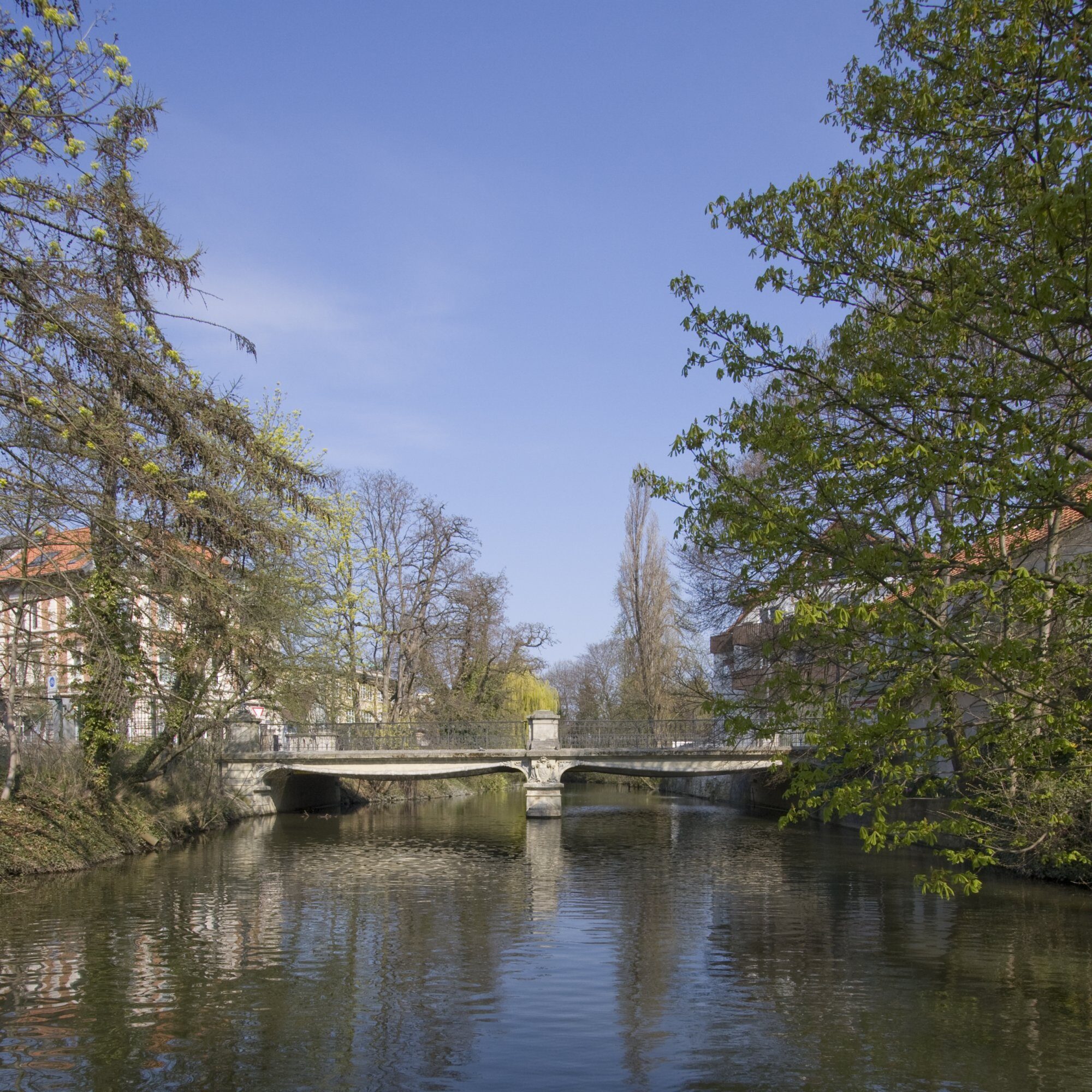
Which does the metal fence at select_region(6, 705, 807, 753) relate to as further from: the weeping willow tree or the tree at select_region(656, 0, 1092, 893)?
the tree at select_region(656, 0, 1092, 893)

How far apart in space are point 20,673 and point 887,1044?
19.9 m

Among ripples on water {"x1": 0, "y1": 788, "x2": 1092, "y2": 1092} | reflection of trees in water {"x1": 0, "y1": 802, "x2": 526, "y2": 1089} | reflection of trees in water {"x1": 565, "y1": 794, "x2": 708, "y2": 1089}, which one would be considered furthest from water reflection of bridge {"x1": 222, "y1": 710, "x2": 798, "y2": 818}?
ripples on water {"x1": 0, "y1": 788, "x2": 1092, "y2": 1092}

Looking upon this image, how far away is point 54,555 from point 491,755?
21915 millimetres

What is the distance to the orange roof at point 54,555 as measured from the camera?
11102mm

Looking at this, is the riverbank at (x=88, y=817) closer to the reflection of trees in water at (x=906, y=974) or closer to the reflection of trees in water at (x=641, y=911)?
the reflection of trees in water at (x=641, y=911)

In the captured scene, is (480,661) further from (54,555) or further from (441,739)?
(54,555)

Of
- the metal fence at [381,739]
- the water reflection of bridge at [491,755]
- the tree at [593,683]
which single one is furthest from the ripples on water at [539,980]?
the tree at [593,683]

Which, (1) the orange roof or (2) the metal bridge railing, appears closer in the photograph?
(1) the orange roof

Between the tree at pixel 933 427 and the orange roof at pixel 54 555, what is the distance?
6318mm

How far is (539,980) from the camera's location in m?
11.1

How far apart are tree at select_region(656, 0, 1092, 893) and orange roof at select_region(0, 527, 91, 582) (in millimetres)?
6318

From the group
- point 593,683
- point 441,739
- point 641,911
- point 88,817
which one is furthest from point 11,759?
point 593,683

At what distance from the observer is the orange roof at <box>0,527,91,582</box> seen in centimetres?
1110

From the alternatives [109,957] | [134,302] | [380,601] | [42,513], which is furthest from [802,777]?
[380,601]
